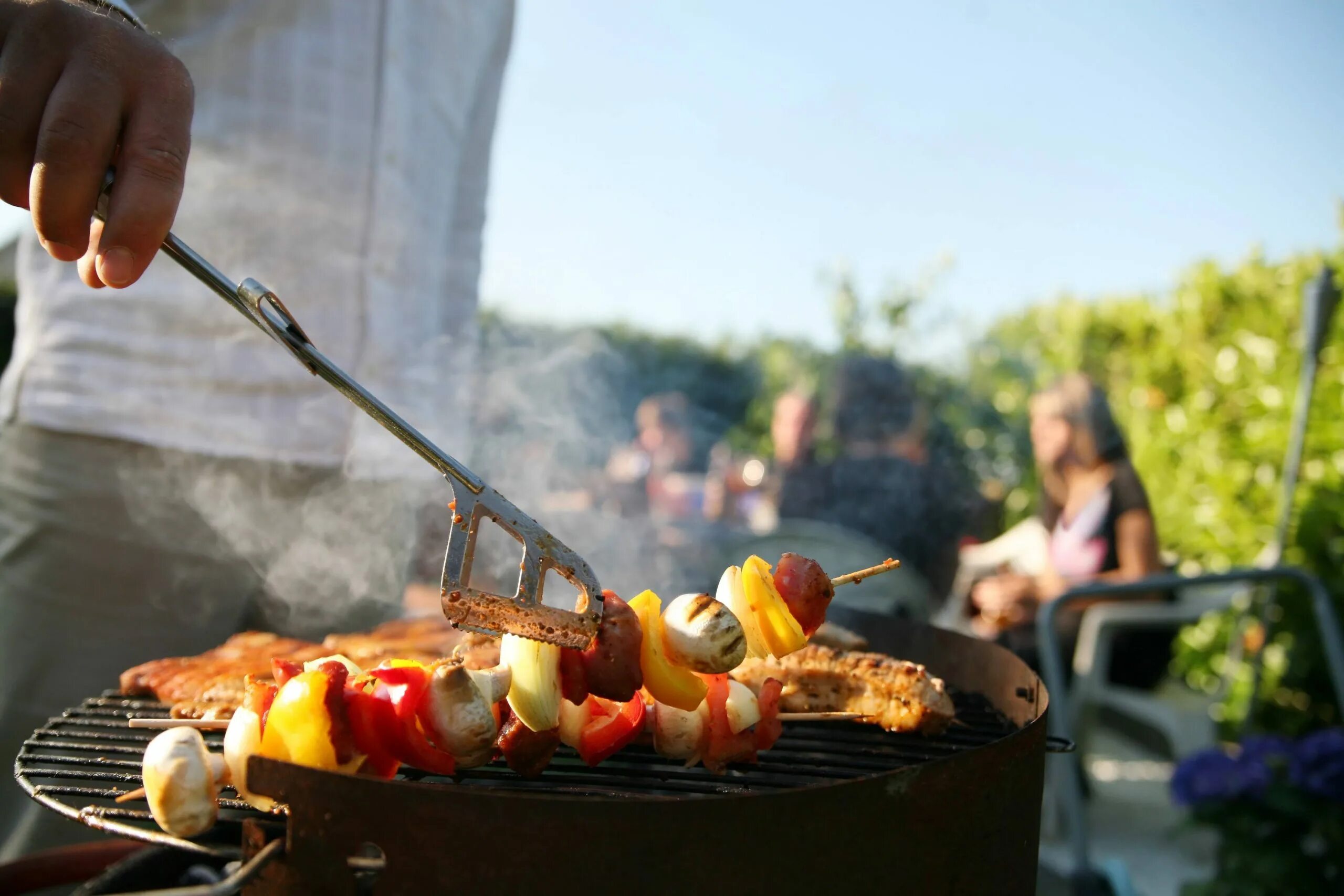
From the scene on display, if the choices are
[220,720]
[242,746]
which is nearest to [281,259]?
[220,720]

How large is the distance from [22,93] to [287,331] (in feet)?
1.67

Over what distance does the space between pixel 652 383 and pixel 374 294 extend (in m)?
15.5

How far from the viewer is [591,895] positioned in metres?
1.24

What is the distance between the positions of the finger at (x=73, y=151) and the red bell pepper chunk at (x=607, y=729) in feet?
3.80

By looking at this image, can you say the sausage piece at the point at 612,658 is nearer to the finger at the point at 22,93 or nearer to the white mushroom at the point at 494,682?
the white mushroom at the point at 494,682

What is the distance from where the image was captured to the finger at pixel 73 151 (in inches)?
51.8

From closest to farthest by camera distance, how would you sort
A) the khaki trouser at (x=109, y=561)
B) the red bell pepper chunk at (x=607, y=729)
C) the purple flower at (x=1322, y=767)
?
Answer: the red bell pepper chunk at (x=607, y=729) < the khaki trouser at (x=109, y=561) < the purple flower at (x=1322, y=767)

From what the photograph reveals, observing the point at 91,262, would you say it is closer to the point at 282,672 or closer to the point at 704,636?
the point at 282,672

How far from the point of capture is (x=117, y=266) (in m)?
1.35

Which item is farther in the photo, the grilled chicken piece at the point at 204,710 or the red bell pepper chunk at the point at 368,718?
the grilled chicken piece at the point at 204,710

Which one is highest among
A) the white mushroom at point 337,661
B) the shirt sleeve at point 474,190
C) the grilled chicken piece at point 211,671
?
the shirt sleeve at point 474,190

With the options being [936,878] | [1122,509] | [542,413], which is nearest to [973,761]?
[936,878]

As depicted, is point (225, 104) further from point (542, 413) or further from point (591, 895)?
point (591, 895)

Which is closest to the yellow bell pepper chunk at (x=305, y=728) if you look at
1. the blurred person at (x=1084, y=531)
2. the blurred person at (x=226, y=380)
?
the blurred person at (x=226, y=380)
